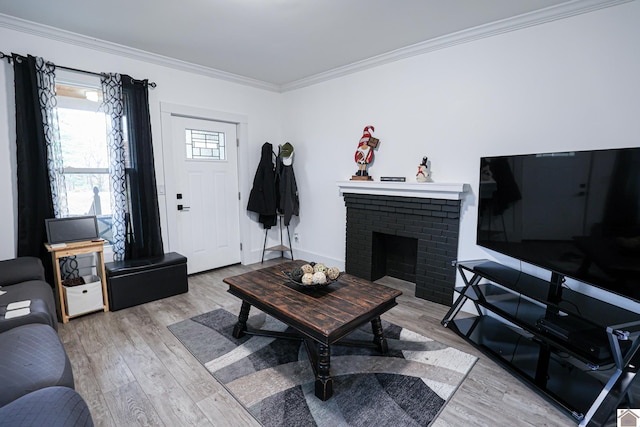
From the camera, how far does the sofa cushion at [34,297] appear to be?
5.78 feet

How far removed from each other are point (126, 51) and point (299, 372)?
343 cm

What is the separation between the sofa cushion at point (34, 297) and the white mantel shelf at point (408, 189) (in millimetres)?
2831

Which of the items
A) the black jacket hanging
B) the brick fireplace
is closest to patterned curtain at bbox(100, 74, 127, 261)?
the black jacket hanging

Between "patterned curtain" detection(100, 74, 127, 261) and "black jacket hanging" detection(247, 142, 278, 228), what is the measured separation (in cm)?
153

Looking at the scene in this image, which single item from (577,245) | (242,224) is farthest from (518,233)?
(242,224)

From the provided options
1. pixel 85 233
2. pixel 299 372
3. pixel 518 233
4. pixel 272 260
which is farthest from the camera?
pixel 272 260

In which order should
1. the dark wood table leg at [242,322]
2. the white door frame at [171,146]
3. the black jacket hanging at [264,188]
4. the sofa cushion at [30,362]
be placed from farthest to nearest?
1. the black jacket hanging at [264,188]
2. the white door frame at [171,146]
3. the dark wood table leg at [242,322]
4. the sofa cushion at [30,362]

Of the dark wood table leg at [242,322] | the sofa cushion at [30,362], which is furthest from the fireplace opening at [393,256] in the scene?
the sofa cushion at [30,362]

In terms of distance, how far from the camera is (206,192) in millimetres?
3871

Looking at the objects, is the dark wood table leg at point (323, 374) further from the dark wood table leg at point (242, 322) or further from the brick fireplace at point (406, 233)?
the brick fireplace at point (406, 233)

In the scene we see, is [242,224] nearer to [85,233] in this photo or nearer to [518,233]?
[85,233]

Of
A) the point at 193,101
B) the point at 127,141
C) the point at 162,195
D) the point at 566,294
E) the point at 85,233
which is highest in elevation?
the point at 193,101

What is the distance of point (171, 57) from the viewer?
3311 millimetres

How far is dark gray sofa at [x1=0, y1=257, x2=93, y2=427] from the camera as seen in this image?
1.04 m
